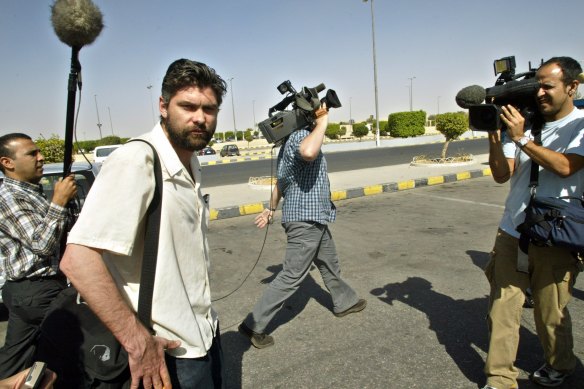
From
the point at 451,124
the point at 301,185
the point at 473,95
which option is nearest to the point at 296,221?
the point at 301,185

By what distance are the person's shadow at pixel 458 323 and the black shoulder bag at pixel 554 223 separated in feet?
3.20

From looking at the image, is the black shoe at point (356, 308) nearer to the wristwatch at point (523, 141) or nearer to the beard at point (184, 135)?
the wristwatch at point (523, 141)

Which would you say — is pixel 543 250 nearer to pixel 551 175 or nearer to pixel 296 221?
pixel 551 175

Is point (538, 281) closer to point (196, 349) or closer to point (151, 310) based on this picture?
point (196, 349)

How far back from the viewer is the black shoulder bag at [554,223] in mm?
1891

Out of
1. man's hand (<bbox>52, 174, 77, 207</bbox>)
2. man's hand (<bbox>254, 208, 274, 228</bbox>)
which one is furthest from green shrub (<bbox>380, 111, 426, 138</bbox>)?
man's hand (<bbox>52, 174, 77, 207</bbox>)

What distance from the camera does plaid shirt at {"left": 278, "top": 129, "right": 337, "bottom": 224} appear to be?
9.56 ft

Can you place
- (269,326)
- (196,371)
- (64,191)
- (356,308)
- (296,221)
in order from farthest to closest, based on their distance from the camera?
(356,308) < (269,326) < (296,221) < (64,191) < (196,371)

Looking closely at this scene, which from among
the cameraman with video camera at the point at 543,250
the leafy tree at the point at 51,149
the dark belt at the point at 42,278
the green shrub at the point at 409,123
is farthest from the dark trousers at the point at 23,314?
the green shrub at the point at 409,123

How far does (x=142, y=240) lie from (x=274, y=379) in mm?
1654

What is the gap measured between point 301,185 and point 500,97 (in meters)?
1.41

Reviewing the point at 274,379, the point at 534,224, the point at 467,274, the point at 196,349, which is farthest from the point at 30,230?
the point at 467,274

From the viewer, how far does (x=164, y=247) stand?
1.34 meters

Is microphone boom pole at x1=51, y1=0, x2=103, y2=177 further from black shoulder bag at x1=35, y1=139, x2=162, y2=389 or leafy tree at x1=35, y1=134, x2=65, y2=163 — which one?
leafy tree at x1=35, y1=134, x2=65, y2=163
